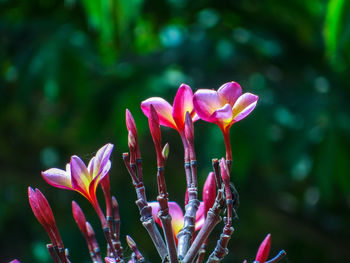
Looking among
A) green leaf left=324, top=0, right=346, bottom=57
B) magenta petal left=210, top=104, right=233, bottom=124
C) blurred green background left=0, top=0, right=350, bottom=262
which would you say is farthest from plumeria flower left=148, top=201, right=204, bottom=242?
blurred green background left=0, top=0, right=350, bottom=262

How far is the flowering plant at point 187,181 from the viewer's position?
45cm

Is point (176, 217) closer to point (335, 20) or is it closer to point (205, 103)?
point (205, 103)

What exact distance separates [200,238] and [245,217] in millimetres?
2023

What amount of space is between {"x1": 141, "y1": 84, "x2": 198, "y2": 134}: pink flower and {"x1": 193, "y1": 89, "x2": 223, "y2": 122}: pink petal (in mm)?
21

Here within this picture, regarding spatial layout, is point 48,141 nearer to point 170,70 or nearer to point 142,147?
point 142,147

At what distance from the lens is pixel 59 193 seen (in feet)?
→ 9.00

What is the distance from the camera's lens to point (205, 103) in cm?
47

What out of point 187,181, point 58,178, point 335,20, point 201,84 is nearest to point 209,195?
point 187,181

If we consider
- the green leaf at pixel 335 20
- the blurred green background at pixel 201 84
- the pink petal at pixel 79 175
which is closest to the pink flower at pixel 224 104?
the pink petal at pixel 79 175

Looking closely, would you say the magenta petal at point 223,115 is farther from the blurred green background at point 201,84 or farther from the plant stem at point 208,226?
the blurred green background at point 201,84

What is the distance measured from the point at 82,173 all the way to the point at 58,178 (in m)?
0.02

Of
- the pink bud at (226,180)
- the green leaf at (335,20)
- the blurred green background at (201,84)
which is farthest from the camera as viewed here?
the blurred green background at (201,84)

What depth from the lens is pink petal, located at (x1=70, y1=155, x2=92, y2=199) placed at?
0.48 m

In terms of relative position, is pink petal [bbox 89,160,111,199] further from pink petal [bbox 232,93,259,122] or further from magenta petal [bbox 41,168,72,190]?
pink petal [bbox 232,93,259,122]
